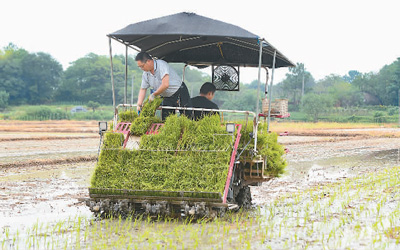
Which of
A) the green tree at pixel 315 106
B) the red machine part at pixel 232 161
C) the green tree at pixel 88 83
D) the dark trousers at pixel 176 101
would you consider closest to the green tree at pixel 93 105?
the green tree at pixel 88 83

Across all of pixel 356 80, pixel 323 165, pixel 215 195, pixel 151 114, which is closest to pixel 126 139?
pixel 151 114

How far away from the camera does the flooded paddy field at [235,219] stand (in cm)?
635

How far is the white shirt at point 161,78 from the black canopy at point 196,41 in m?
0.51

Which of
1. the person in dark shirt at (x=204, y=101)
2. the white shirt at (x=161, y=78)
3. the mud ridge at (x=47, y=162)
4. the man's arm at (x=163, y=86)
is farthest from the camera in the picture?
the mud ridge at (x=47, y=162)

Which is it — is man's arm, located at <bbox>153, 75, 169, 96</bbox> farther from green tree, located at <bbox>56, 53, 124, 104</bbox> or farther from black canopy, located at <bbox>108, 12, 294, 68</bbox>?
green tree, located at <bbox>56, 53, 124, 104</bbox>

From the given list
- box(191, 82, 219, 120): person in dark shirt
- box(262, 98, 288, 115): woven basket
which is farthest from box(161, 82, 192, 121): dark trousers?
box(262, 98, 288, 115): woven basket

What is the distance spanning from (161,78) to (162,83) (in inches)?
5.6

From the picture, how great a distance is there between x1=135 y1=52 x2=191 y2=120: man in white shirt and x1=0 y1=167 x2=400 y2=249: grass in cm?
196

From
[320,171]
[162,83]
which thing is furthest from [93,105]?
[162,83]

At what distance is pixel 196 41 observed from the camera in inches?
363

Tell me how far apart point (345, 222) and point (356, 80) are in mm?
73403

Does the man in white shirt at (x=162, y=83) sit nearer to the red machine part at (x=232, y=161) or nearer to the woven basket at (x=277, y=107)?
the red machine part at (x=232, y=161)

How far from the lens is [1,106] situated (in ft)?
209

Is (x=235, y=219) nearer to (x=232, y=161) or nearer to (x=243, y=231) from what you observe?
(x=243, y=231)
